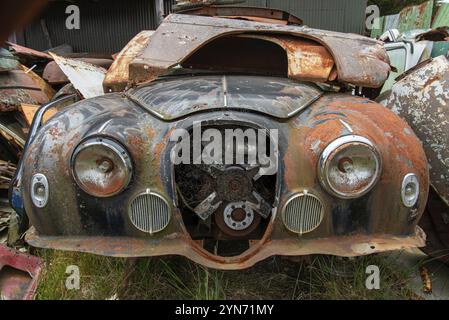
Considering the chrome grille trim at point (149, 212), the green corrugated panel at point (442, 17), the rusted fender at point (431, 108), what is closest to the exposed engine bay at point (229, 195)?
the chrome grille trim at point (149, 212)

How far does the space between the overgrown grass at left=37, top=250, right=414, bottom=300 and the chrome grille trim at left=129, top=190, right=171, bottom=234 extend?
1.43 ft

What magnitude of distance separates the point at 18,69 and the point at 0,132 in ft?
5.36

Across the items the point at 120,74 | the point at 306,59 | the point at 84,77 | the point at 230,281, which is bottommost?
the point at 230,281

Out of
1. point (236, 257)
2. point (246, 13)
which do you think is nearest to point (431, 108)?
point (236, 257)

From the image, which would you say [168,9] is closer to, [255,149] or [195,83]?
[195,83]

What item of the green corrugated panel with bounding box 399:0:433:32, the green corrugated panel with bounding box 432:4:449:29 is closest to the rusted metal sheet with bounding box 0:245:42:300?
the green corrugated panel with bounding box 432:4:449:29

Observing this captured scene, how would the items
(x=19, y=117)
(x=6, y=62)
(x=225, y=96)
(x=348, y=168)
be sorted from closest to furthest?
(x=348, y=168), (x=225, y=96), (x=19, y=117), (x=6, y=62)

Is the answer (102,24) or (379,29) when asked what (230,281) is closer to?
(102,24)

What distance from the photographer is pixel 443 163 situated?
246cm

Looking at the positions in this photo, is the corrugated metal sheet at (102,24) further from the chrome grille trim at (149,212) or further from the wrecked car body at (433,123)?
the chrome grille trim at (149,212)

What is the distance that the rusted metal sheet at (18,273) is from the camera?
7.24ft

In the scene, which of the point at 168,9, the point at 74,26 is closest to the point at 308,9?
the point at 168,9

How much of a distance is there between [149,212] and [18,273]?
970mm

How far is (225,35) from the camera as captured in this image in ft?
8.78
